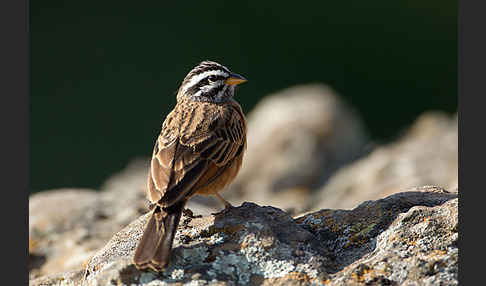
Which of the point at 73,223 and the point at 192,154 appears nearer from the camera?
the point at 192,154

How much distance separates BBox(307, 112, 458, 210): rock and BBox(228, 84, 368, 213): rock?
50 centimetres

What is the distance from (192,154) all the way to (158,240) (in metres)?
1.21

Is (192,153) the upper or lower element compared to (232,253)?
upper

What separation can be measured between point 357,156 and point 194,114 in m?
6.57

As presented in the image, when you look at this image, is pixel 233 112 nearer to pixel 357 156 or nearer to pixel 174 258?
pixel 174 258

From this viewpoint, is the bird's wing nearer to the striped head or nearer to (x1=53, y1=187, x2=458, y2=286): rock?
(x1=53, y1=187, x2=458, y2=286): rock

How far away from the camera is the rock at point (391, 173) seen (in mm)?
9219

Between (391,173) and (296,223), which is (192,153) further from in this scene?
(391,173)

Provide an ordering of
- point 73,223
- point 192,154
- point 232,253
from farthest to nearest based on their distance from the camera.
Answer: point 73,223 < point 192,154 < point 232,253

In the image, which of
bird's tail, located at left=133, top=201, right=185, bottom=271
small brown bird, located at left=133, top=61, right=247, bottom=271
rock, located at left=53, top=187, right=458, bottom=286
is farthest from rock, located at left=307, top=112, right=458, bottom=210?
bird's tail, located at left=133, top=201, right=185, bottom=271

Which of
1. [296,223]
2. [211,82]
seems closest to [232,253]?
[296,223]

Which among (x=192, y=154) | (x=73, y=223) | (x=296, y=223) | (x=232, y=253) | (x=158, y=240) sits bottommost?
(x=232, y=253)

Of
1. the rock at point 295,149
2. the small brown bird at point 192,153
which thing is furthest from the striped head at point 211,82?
the rock at point 295,149

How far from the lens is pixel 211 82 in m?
7.50
